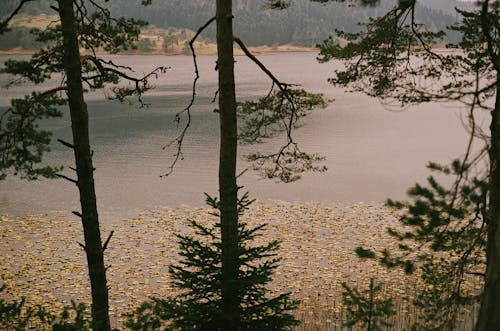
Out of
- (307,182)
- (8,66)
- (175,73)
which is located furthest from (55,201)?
(175,73)

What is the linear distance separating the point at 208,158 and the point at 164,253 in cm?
1232

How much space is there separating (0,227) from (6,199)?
11.9 ft

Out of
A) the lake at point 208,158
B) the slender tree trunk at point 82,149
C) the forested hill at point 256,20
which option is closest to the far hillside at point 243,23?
the forested hill at point 256,20

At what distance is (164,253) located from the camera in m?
13.4

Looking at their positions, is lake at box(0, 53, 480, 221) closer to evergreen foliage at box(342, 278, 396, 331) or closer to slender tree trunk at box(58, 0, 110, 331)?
slender tree trunk at box(58, 0, 110, 331)

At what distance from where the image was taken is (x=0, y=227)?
16062 mm

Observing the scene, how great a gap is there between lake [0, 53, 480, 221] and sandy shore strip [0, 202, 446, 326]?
4.64ft

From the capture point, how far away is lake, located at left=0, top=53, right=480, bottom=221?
19516 mm

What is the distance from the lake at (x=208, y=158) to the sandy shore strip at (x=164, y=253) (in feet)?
4.64

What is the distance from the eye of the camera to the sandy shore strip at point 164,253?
11.0 meters

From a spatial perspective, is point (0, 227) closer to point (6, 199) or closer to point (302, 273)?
point (6, 199)

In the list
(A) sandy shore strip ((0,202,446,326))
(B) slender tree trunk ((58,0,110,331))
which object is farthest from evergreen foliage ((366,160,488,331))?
(A) sandy shore strip ((0,202,446,326))

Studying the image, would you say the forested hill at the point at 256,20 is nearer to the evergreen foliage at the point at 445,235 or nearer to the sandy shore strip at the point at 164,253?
the sandy shore strip at the point at 164,253

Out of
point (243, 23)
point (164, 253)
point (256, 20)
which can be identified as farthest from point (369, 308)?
point (256, 20)
